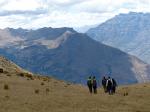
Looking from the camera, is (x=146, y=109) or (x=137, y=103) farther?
(x=137, y=103)

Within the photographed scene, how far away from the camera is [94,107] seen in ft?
131

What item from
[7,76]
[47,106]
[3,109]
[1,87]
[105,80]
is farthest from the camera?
[7,76]

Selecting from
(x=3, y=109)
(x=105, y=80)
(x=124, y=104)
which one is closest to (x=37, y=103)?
(x=3, y=109)

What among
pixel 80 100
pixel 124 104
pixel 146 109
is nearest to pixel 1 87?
pixel 80 100

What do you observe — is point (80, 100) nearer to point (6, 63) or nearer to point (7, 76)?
point (7, 76)

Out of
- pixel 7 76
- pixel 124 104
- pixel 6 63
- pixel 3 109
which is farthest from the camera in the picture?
pixel 6 63

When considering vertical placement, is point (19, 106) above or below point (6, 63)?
below

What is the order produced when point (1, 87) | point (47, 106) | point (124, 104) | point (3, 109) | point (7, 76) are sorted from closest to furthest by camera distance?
point (3, 109)
point (47, 106)
point (124, 104)
point (1, 87)
point (7, 76)

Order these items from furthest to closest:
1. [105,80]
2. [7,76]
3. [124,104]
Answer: [7,76]
[105,80]
[124,104]

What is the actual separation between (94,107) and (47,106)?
4379mm

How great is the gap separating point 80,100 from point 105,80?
644 inches

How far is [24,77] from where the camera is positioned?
73.4m

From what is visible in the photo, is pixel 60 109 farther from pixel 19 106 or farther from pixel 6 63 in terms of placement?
pixel 6 63

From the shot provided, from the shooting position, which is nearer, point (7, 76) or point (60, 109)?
point (60, 109)
